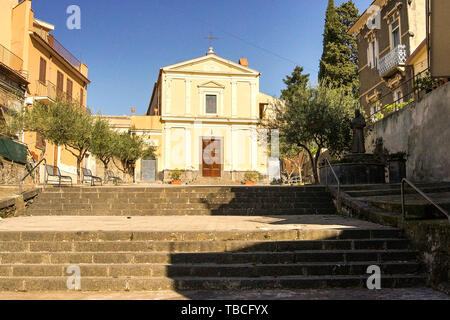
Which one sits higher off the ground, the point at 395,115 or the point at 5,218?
the point at 395,115

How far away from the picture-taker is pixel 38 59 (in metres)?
20.9

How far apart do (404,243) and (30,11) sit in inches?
848

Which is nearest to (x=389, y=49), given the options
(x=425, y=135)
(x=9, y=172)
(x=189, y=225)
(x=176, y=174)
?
(x=425, y=135)

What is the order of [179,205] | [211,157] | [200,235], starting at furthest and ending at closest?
1. [211,157]
2. [179,205]
3. [200,235]

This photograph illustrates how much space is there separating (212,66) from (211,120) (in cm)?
465

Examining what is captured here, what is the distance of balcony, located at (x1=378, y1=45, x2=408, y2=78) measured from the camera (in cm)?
1805

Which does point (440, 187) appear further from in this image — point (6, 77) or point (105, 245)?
point (6, 77)

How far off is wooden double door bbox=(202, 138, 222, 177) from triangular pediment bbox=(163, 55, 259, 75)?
5.89 meters

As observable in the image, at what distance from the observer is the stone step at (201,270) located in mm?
5145

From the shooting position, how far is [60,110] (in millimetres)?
16172

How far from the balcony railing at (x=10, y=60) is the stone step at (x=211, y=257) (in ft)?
53.8

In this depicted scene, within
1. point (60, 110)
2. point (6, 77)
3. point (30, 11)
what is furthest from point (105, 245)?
point (30, 11)

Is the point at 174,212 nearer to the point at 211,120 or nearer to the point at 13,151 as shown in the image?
the point at 13,151

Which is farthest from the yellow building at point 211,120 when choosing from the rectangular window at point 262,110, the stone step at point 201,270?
the stone step at point 201,270
